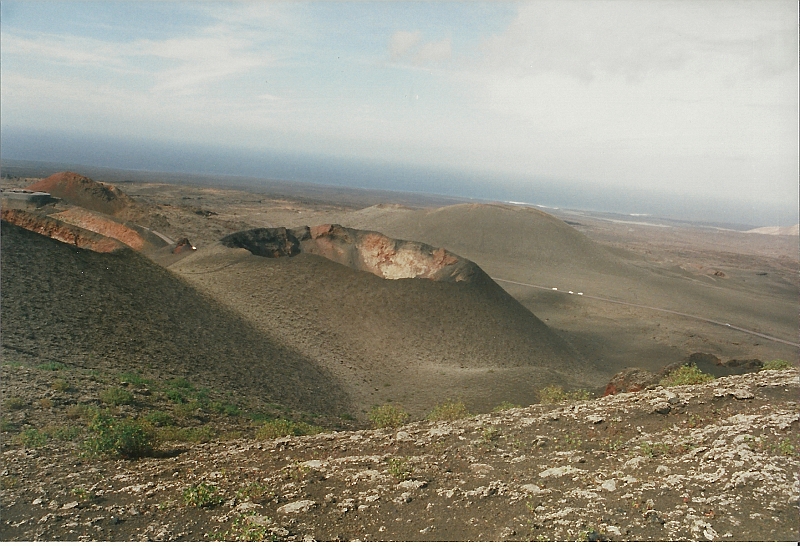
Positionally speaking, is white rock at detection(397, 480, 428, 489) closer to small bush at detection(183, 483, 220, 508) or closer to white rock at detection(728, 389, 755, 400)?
small bush at detection(183, 483, 220, 508)

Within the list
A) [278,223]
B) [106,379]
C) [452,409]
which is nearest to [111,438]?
[106,379]

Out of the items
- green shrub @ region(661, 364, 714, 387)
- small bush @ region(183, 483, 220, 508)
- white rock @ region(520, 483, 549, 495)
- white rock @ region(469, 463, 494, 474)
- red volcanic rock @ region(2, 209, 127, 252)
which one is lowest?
small bush @ region(183, 483, 220, 508)

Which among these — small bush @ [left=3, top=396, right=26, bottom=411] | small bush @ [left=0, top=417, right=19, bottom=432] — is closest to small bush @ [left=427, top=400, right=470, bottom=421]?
small bush @ [left=0, top=417, right=19, bottom=432]

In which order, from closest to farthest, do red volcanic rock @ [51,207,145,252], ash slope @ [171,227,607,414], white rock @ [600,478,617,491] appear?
white rock @ [600,478,617,491], ash slope @ [171,227,607,414], red volcanic rock @ [51,207,145,252]

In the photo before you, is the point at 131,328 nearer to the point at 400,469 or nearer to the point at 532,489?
the point at 400,469

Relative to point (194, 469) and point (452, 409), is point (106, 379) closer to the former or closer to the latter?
point (194, 469)

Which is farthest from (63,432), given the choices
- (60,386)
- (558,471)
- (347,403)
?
(347,403)
